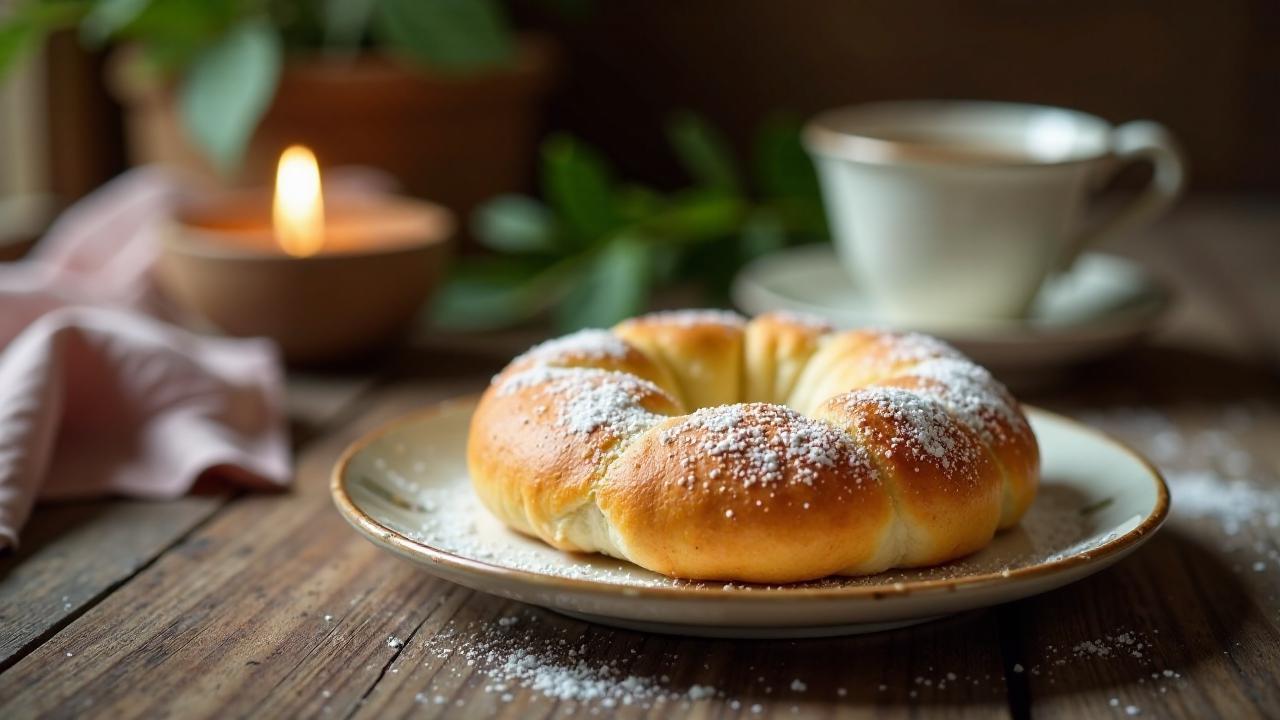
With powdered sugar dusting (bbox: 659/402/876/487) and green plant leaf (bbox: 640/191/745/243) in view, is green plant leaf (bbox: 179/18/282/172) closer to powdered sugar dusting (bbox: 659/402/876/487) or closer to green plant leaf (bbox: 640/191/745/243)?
green plant leaf (bbox: 640/191/745/243)

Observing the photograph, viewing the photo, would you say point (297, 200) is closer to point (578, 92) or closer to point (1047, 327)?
point (1047, 327)

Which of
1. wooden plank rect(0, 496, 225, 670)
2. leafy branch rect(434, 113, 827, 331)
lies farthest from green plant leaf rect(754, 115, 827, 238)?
wooden plank rect(0, 496, 225, 670)

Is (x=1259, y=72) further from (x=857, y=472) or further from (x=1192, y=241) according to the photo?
(x=857, y=472)

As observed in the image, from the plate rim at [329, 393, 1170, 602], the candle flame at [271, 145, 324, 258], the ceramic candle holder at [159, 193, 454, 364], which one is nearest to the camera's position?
the plate rim at [329, 393, 1170, 602]

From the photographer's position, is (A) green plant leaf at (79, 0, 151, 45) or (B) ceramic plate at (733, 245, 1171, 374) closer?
(B) ceramic plate at (733, 245, 1171, 374)

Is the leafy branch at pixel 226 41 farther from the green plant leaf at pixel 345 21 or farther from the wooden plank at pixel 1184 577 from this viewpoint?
the wooden plank at pixel 1184 577

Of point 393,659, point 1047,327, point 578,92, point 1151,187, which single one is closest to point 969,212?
point 1047,327

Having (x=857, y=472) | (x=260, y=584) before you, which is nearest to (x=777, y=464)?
(x=857, y=472)
